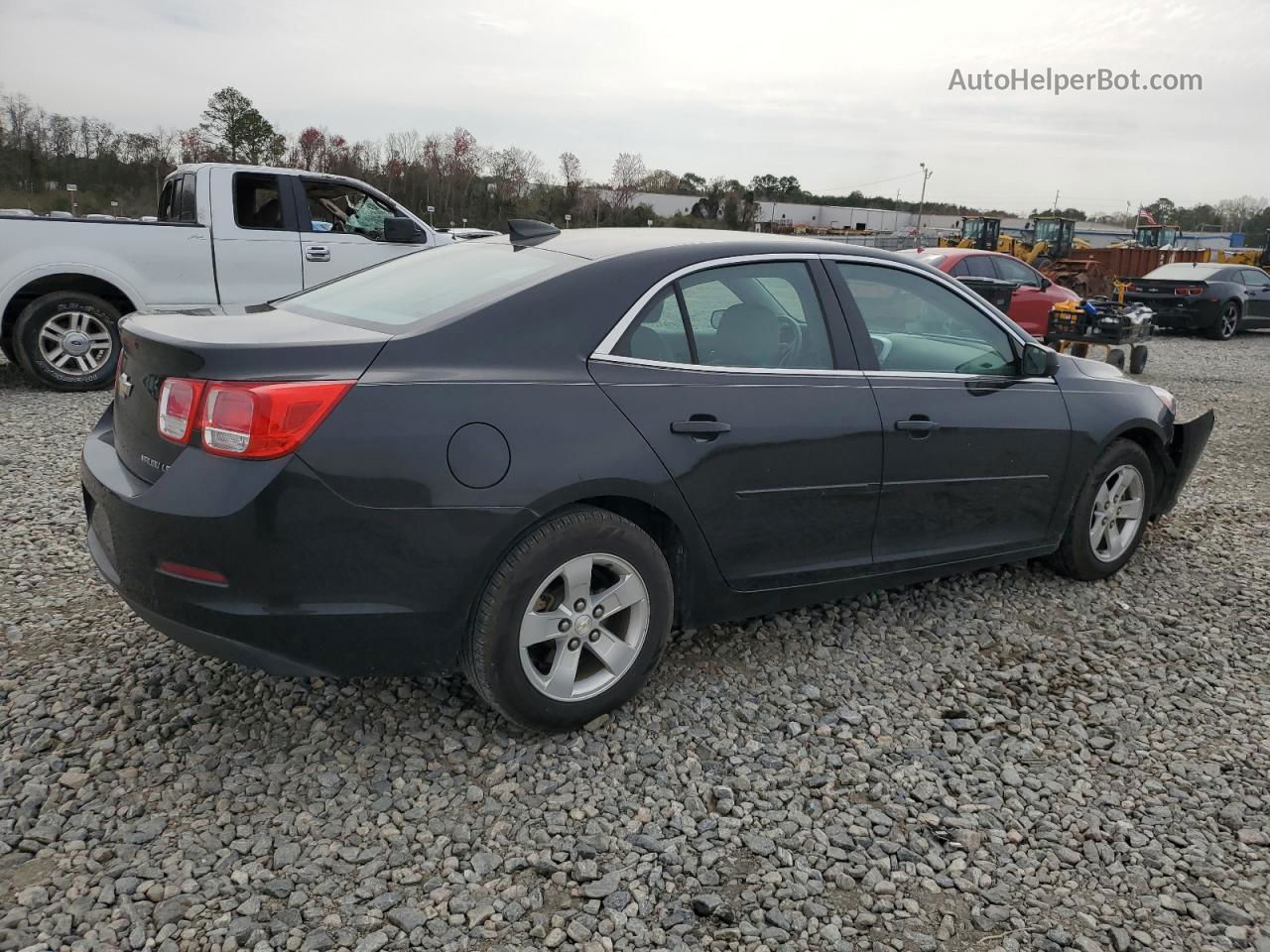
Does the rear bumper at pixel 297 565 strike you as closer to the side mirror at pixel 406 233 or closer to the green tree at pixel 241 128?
the side mirror at pixel 406 233

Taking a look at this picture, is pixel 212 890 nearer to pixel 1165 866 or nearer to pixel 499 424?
pixel 499 424

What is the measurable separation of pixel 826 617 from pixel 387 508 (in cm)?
217

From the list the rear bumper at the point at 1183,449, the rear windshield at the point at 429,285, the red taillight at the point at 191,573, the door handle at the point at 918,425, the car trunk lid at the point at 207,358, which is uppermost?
the rear windshield at the point at 429,285

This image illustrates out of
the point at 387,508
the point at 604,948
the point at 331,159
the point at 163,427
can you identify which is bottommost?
the point at 604,948

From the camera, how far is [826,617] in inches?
161

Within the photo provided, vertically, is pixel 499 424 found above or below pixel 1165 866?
above

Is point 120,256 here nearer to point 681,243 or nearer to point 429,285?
point 429,285

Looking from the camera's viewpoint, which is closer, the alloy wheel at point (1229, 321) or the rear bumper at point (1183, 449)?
the rear bumper at point (1183, 449)

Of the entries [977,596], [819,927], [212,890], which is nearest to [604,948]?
[819,927]

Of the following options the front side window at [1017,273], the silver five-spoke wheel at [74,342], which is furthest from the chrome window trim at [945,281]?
the front side window at [1017,273]

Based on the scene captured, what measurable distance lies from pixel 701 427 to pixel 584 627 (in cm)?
72

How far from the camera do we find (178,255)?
8.32m

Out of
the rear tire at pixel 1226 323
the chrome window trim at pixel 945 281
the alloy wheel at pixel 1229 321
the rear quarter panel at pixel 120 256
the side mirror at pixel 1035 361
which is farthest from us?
the alloy wheel at pixel 1229 321

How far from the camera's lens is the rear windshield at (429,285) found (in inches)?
118
